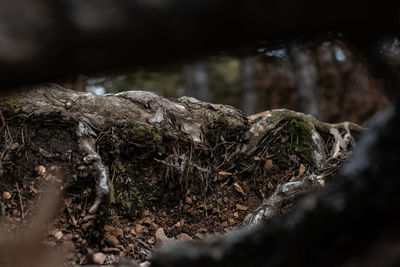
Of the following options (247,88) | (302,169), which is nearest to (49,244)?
(302,169)

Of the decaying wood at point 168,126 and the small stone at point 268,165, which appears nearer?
the decaying wood at point 168,126

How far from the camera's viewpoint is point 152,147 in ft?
8.86

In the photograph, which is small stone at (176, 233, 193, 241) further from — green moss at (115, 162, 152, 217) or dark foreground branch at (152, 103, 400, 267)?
dark foreground branch at (152, 103, 400, 267)

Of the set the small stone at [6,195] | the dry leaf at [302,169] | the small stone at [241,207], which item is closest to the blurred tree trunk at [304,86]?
the dry leaf at [302,169]

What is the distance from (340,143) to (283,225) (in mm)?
2821

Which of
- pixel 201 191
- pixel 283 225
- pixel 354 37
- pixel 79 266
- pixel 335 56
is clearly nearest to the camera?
pixel 354 37

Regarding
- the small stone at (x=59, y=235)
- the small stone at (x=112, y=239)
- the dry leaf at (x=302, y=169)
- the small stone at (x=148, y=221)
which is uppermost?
the small stone at (x=59, y=235)

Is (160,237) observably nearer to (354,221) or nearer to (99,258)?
(99,258)

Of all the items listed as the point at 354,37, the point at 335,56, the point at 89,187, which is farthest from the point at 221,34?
the point at 335,56

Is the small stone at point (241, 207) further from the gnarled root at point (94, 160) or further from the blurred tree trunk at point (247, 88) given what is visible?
the blurred tree trunk at point (247, 88)

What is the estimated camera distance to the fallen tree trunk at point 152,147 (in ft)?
7.36

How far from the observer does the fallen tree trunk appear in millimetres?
2244

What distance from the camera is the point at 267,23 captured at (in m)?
0.66

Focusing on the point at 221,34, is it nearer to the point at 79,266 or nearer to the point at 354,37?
the point at 354,37
